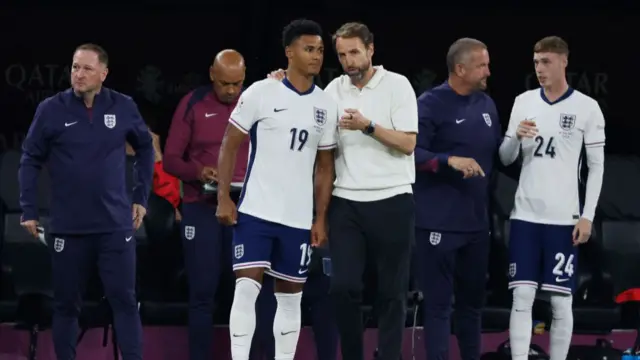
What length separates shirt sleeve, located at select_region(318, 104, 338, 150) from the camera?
6.91 meters

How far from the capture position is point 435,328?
7422 millimetres

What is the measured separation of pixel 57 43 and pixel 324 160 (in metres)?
3.08

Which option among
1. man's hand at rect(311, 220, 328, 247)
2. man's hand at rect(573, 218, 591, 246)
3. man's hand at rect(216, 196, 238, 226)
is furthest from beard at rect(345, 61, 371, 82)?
man's hand at rect(573, 218, 591, 246)

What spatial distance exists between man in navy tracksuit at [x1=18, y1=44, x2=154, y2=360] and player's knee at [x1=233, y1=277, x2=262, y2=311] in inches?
29.0

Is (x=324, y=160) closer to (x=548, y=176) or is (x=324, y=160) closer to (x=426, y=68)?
(x=548, y=176)

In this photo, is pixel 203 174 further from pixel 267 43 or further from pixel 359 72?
pixel 267 43

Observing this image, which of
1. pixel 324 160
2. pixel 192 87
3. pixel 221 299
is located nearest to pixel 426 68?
pixel 192 87

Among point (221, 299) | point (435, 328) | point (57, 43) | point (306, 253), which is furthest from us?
point (57, 43)

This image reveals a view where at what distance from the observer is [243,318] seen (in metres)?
6.73

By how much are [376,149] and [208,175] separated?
1.08 m

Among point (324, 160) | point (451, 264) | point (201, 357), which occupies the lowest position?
point (201, 357)

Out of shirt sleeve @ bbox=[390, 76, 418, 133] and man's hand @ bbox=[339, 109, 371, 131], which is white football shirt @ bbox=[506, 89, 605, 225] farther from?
man's hand @ bbox=[339, 109, 371, 131]

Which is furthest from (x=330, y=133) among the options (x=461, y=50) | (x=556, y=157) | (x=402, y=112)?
(x=556, y=157)

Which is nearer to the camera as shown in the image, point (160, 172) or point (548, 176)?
point (548, 176)
